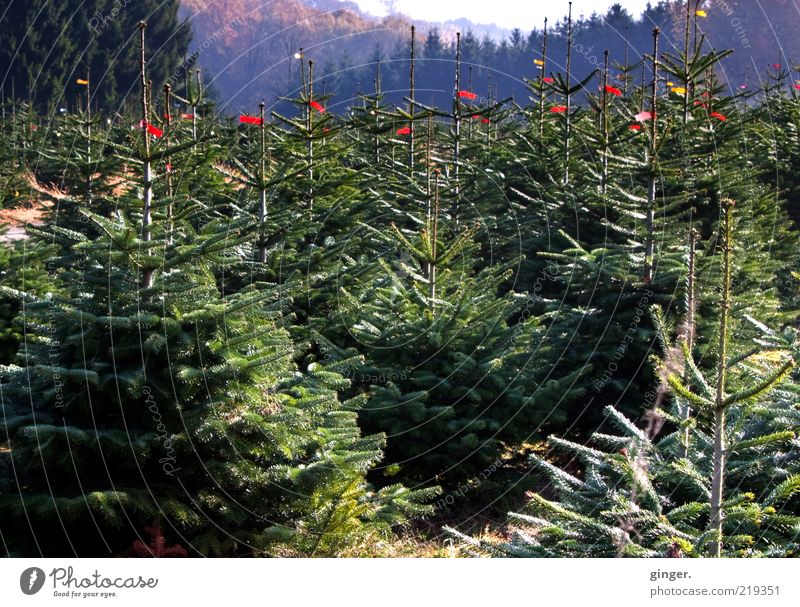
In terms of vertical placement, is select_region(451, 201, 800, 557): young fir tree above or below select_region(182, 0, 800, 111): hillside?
below

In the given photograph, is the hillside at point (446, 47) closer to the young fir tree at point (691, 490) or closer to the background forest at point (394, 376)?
the background forest at point (394, 376)

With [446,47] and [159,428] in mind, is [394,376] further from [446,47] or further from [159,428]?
[446,47]

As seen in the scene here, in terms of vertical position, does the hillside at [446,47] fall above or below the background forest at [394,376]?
above

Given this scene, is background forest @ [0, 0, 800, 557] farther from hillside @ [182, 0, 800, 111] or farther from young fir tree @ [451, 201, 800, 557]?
hillside @ [182, 0, 800, 111]

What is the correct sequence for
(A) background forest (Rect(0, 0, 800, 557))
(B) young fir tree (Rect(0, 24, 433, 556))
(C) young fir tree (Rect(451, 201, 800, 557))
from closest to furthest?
(C) young fir tree (Rect(451, 201, 800, 557))
(A) background forest (Rect(0, 0, 800, 557))
(B) young fir tree (Rect(0, 24, 433, 556))

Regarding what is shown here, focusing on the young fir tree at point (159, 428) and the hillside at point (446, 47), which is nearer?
the young fir tree at point (159, 428)

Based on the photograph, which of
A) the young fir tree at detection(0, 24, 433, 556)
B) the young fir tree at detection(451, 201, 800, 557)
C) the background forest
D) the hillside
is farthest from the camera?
the hillside

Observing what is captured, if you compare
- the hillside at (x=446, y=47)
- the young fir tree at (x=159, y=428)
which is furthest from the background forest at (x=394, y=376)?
the hillside at (x=446, y=47)

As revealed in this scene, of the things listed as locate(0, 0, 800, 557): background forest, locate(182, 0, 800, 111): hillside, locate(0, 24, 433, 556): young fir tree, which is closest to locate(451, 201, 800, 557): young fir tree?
locate(0, 0, 800, 557): background forest

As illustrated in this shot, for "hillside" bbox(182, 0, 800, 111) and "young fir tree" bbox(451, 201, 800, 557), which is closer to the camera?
"young fir tree" bbox(451, 201, 800, 557)

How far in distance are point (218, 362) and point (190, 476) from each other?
27.2 inches

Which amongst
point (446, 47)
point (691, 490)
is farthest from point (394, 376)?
point (446, 47)

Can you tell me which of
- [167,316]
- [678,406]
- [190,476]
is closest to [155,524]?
[190,476]

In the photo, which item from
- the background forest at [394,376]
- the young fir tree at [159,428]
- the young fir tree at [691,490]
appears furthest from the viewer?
the young fir tree at [159,428]
